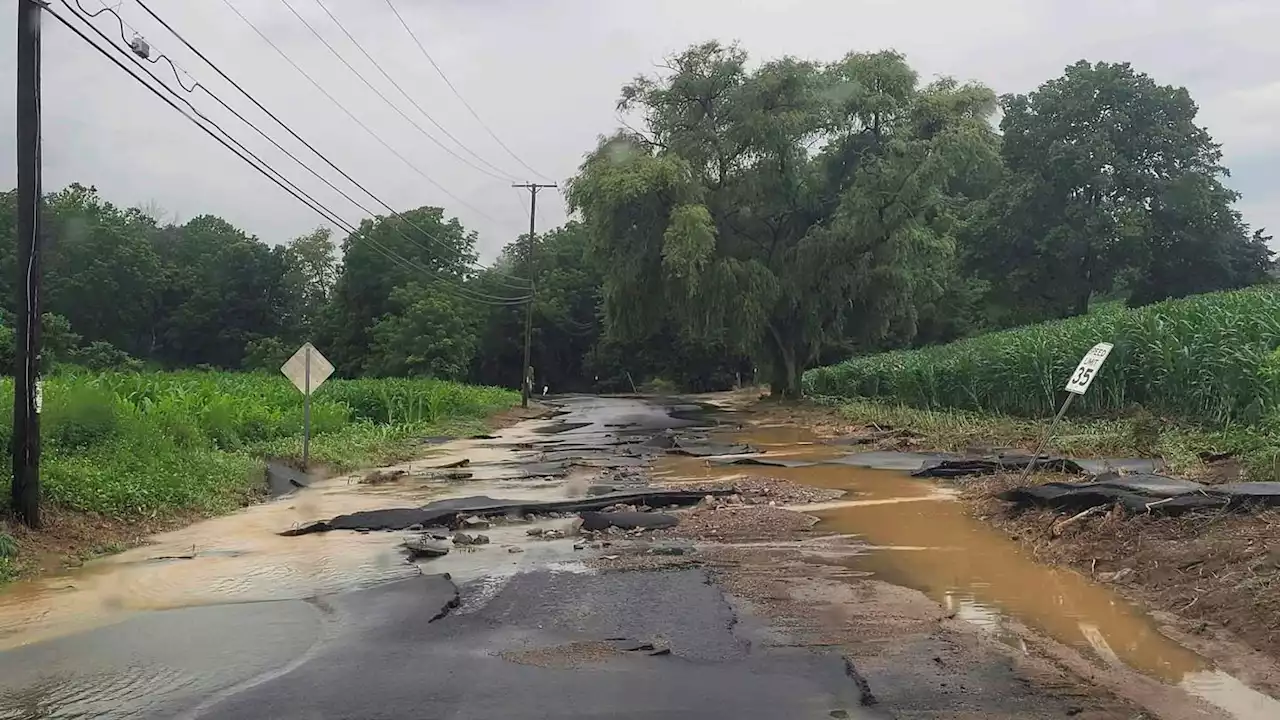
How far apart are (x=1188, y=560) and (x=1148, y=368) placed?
10.5 metres

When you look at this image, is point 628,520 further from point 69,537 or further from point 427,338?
point 427,338

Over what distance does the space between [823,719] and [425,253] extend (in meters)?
78.0

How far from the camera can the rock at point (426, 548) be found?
379 inches

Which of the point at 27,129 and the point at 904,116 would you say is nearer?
the point at 27,129

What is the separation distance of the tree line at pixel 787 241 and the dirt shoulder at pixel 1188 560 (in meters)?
24.6

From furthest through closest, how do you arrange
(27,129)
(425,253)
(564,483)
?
(425,253) → (564,483) → (27,129)

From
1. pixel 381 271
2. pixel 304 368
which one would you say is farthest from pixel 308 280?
pixel 304 368

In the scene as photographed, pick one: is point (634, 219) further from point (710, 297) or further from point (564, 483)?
point (564, 483)

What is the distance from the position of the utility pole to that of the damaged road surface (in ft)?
3.95

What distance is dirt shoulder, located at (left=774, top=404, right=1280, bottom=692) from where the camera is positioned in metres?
5.99

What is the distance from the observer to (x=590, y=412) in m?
40.5

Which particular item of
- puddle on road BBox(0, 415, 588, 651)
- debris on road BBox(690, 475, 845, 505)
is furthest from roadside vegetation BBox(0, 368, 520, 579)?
debris on road BBox(690, 475, 845, 505)

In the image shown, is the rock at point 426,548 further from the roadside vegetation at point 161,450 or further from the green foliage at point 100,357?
the green foliage at point 100,357

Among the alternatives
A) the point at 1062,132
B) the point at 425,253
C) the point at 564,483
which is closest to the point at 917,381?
the point at 564,483
